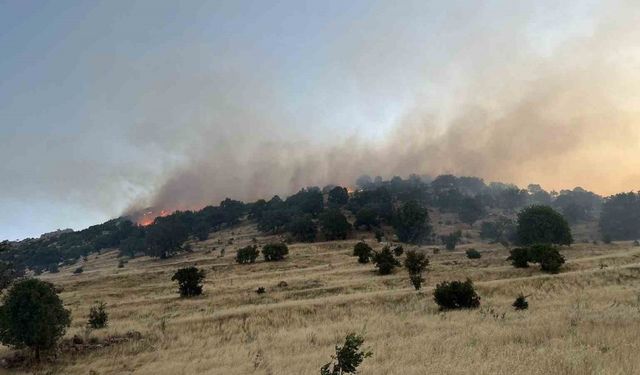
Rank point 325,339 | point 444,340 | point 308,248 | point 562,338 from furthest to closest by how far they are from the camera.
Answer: point 308,248 → point 325,339 → point 444,340 → point 562,338

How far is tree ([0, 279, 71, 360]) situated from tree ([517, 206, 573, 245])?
220ft

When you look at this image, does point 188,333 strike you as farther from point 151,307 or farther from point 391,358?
point 391,358

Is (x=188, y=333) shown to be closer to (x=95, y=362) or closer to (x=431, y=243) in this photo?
(x=95, y=362)

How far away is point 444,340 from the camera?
1681cm

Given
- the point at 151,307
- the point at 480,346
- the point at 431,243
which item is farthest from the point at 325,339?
the point at 431,243

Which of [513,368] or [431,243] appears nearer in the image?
[513,368]

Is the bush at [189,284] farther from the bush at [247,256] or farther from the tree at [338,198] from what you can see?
the tree at [338,198]

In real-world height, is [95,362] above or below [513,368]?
below

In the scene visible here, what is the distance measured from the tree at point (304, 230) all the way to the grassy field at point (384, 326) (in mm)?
54832

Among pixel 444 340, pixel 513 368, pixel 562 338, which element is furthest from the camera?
pixel 444 340

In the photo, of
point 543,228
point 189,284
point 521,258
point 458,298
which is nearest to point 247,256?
point 189,284

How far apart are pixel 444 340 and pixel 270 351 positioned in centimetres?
802

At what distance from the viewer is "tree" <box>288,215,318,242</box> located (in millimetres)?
102312

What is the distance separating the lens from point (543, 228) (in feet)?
226
